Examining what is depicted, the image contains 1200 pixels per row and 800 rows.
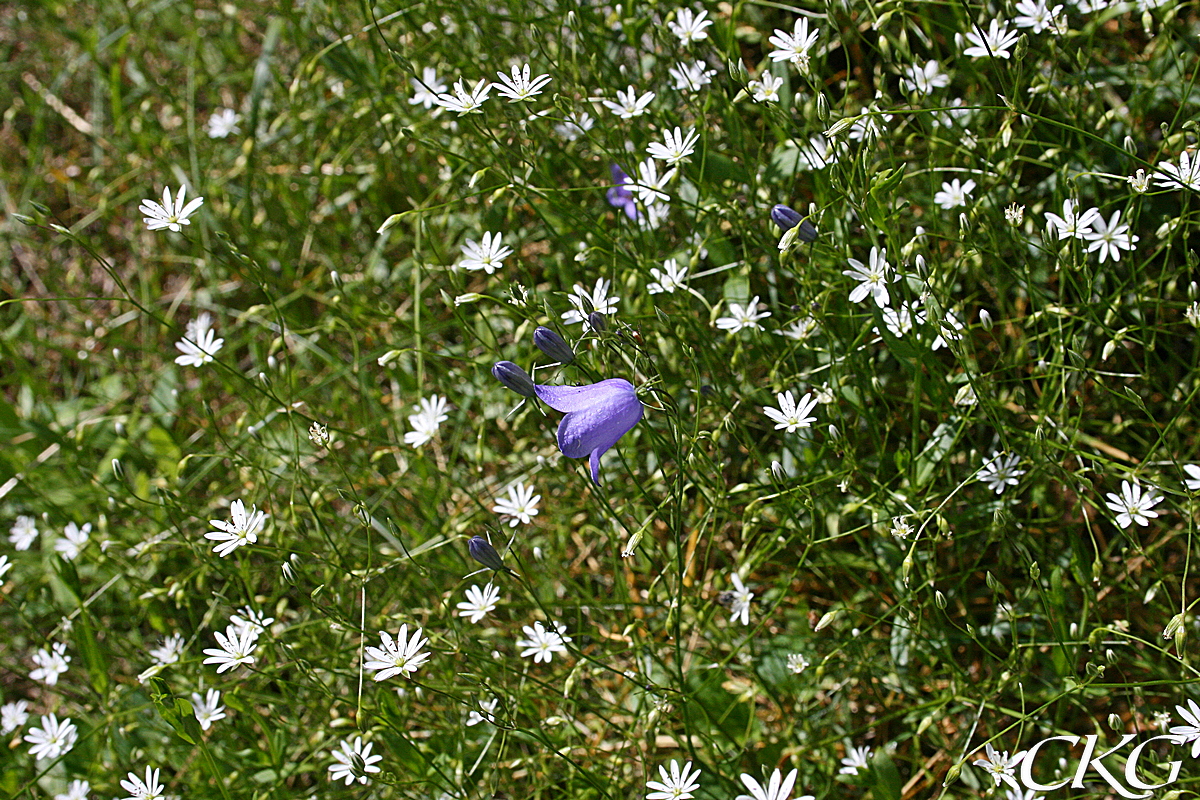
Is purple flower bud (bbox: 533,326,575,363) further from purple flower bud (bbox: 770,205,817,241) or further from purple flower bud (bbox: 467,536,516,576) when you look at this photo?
purple flower bud (bbox: 770,205,817,241)

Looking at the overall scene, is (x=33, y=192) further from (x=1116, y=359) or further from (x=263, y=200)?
(x=1116, y=359)

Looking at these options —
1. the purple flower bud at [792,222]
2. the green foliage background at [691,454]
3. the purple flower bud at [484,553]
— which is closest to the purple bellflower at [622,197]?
the green foliage background at [691,454]

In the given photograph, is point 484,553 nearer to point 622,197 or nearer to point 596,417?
point 596,417

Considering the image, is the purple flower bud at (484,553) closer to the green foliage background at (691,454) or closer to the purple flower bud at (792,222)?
the green foliage background at (691,454)

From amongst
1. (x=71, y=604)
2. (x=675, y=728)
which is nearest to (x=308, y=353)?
(x=71, y=604)

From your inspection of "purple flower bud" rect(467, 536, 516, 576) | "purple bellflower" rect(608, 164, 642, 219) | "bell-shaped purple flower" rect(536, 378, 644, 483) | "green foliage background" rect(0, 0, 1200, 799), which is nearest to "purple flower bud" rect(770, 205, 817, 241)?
"green foliage background" rect(0, 0, 1200, 799)

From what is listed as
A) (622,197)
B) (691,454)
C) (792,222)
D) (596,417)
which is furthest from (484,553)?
(622,197)
